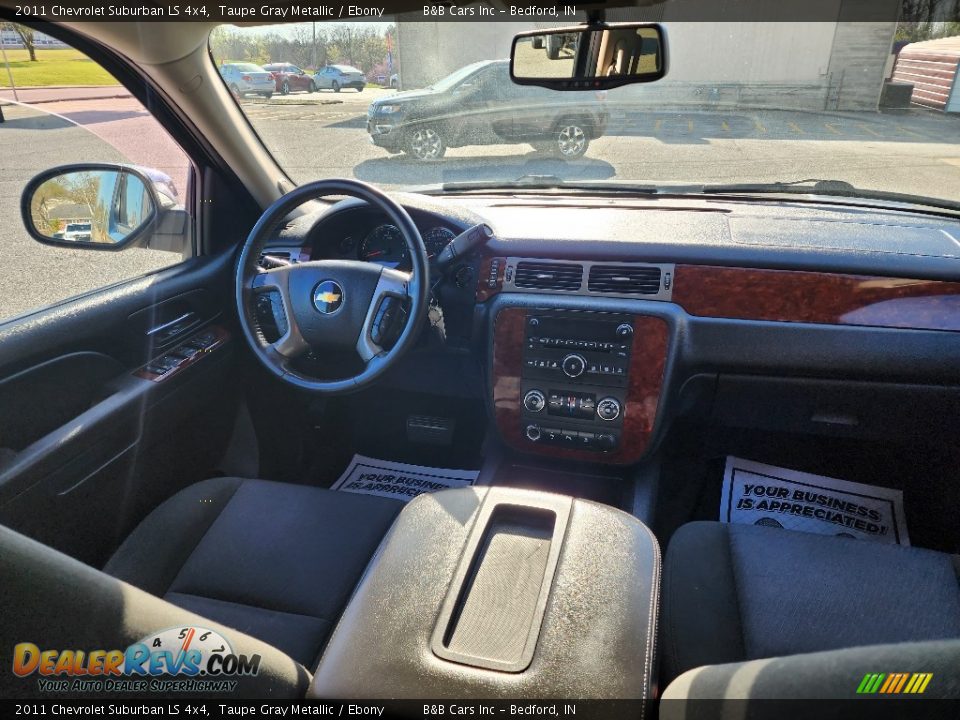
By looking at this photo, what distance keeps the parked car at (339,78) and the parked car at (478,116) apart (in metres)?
0.21

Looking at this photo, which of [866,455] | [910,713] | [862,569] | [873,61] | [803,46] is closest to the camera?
[910,713]

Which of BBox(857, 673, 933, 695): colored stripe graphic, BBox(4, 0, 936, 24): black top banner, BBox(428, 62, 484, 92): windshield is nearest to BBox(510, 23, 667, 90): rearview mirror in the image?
BBox(4, 0, 936, 24): black top banner

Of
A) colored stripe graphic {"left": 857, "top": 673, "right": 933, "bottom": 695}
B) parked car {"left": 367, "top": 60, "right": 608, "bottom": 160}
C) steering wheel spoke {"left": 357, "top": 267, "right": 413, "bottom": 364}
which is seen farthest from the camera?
parked car {"left": 367, "top": 60, "right": 608, "bottom": 160}

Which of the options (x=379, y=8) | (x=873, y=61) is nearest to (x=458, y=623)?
(x=379, y=8)

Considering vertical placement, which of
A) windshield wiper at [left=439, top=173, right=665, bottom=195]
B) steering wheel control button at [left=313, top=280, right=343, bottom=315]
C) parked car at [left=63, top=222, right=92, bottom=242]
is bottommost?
steering wheel control button at [left=313, top=280, right=343, bottom=315]

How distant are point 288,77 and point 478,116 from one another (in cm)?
97

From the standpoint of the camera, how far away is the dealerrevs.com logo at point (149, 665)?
2.37 feet

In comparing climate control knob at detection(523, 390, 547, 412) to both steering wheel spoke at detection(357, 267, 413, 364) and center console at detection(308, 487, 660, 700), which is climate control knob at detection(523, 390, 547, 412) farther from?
center console at detection(308, 487, 660, 700)

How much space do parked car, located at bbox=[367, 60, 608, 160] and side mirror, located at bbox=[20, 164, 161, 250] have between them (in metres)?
1.33

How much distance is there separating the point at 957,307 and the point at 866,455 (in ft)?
2.26

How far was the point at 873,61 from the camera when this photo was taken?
390 centimetres

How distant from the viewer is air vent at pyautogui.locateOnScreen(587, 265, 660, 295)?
2.36 metres

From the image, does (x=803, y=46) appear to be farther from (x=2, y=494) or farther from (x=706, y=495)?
(x=2, y=494)

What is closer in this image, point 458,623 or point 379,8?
point 458,623
